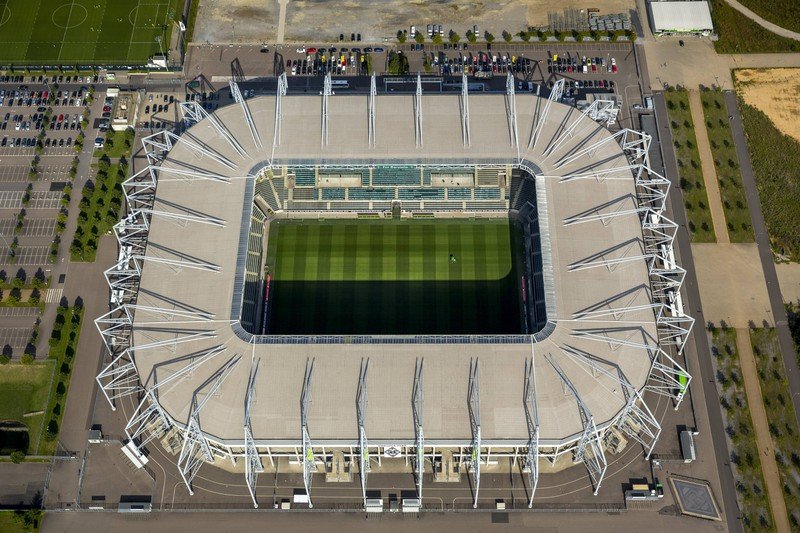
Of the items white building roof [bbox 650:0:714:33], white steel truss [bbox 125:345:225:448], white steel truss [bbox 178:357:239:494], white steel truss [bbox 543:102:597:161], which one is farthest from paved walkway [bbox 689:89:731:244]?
white steel truss [bbox 125:345:225:448]

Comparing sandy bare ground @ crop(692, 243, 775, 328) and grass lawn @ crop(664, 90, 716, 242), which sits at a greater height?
grass lawn @ crop(664, 90, 716, 242)

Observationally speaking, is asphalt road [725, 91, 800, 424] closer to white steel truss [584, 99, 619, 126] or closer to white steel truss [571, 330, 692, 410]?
white steel truss [571, 330, 692, 410]

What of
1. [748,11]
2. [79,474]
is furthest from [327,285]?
[748,11]

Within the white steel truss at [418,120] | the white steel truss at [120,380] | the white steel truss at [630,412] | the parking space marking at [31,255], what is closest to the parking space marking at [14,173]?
the parking space marking at [31,255]

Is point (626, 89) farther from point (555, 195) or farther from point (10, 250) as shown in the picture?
point (10, 250)

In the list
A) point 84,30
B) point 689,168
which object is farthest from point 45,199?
point 689,168

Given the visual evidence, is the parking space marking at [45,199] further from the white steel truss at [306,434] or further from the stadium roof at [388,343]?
the white steel truss at [306,434]

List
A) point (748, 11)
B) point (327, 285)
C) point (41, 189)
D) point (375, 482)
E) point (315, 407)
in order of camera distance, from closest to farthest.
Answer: point (315, 407), point (375, 482), point (327, 285), point (41, 189), point (748, 11)
